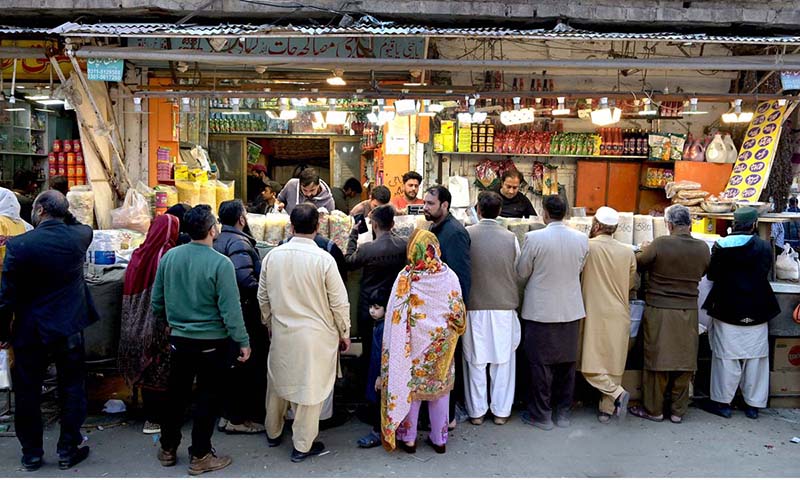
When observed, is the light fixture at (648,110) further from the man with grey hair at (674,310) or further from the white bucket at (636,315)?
the white bucket at (636,315)

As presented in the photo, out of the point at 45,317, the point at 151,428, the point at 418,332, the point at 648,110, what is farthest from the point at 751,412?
the point at 45,317

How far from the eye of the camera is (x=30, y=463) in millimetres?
4383

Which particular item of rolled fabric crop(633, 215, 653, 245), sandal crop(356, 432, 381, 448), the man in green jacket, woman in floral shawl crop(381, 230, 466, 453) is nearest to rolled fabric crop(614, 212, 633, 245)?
rolled fabric crop(633, 215, 653, 245)

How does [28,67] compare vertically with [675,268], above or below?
above

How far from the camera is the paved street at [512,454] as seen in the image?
14.8ft

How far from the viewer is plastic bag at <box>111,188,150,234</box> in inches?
264

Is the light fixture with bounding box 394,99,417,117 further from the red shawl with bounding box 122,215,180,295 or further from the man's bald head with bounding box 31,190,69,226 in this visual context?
the man's bald head with bounding box 31,190,69,226

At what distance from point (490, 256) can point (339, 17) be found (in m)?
3.56

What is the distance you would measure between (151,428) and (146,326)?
33.9 inches

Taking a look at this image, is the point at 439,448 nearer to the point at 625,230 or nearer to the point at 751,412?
the point at 751,412

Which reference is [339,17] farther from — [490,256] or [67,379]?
[67,379]

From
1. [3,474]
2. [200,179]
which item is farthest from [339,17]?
[3,474]

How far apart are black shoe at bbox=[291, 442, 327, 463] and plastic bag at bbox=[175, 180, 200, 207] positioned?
4025 mm

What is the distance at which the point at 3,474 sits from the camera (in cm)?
432
